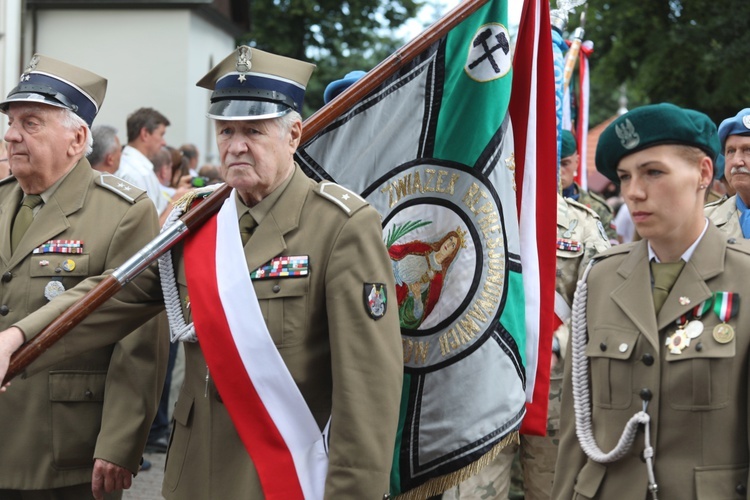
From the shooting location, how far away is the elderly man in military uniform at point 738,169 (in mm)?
5016

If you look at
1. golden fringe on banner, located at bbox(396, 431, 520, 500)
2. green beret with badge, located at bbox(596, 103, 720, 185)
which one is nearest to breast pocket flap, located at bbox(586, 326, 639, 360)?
green beret with badge, located at bbox(596, 103, 720, 185)

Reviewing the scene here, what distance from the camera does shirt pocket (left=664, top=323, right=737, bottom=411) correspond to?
2938 mm

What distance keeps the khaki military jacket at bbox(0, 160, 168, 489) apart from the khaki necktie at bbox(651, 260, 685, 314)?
1.85 metres

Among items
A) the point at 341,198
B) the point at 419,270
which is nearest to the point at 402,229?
the point at 419,270

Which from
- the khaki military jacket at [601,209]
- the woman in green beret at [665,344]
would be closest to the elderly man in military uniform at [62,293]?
the woman in green beret at [665,344]

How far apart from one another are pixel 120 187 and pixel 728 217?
2.81 meters

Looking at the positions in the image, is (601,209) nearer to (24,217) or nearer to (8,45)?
(24,217)

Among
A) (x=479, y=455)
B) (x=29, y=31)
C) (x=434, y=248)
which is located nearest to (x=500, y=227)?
(x=434, y=248)

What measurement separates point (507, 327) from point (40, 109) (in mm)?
1938

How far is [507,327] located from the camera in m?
4.23

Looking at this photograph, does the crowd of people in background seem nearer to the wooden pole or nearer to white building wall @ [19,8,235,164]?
the wooden pole

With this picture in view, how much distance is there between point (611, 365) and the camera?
125 inches

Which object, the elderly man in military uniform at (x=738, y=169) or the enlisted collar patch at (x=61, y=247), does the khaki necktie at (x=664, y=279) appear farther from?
the enlisted collar patch at (x=61, y=247)

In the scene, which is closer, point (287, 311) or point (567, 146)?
point (287, 311)
